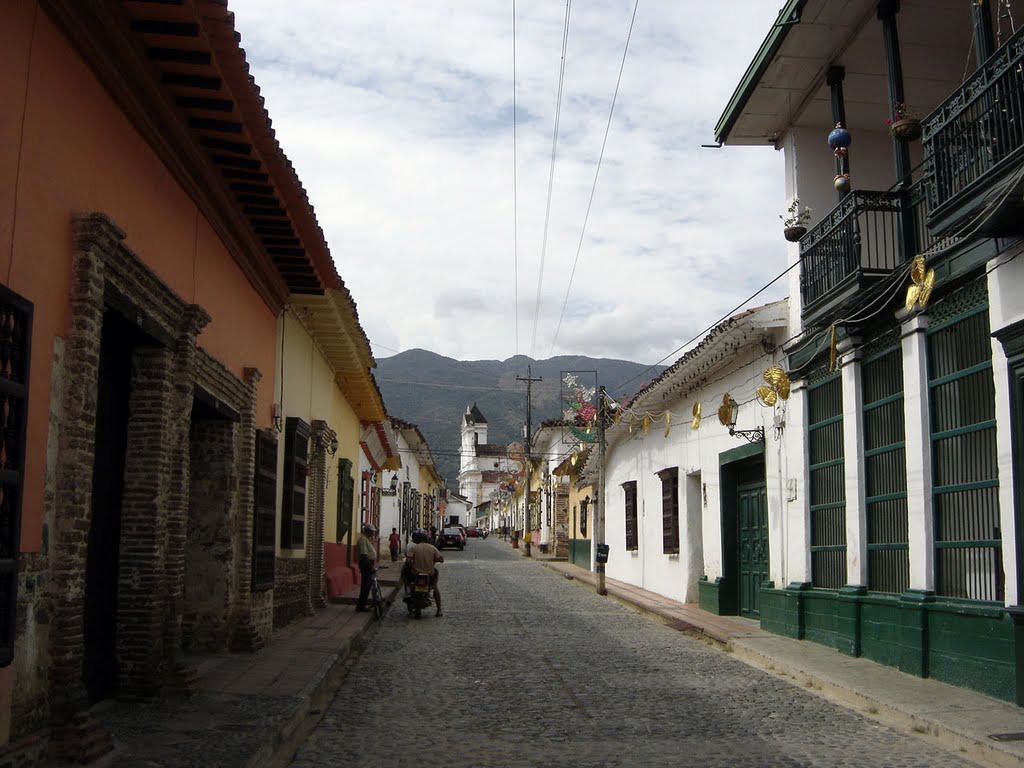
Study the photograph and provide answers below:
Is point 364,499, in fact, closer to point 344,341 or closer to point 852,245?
point 344,341

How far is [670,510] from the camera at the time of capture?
19.6 metres

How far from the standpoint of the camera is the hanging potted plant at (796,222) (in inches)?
507

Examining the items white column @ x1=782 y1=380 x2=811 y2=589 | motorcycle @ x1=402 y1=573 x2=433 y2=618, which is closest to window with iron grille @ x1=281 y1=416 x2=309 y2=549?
motorcycle @ x1=402 y1=573 x2=433 y2=618

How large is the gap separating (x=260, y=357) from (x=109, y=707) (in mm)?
5013

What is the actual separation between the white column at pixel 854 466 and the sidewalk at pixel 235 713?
571 cm

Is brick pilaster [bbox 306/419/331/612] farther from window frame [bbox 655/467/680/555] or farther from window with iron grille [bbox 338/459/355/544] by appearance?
window frame [bbox 655/467/680/555]

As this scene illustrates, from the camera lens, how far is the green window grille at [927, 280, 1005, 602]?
8.90m

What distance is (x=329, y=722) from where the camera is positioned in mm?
7867

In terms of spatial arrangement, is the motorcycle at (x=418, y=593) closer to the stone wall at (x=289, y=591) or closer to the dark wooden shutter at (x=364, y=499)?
the stone wall at (x=289, y=591)

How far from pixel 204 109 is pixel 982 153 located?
6.14m

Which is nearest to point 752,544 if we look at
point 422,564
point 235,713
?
point 422,564

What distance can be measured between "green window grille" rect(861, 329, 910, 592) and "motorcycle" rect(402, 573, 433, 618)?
751 centimetres

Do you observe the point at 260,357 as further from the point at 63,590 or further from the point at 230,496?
the point at 63,590

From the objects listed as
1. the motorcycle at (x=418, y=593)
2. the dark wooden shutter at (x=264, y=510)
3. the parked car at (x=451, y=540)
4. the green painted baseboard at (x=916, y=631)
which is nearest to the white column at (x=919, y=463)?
the green painted baseboard at (x=916, y=631)
